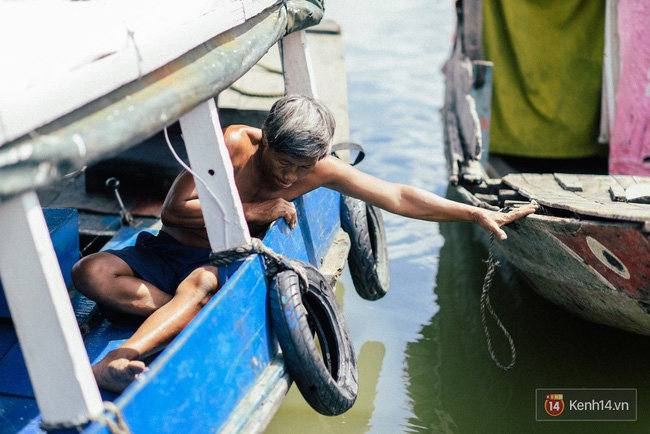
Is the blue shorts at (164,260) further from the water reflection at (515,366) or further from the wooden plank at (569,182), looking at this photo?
the wooden plank at (569,182)

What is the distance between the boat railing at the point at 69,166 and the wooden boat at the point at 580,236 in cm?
183

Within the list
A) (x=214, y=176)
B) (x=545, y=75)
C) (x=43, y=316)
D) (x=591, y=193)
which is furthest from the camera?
(x=545, y=75)

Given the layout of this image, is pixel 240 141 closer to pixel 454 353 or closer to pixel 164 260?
pixel 164 260

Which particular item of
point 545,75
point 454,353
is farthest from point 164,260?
point 545,75

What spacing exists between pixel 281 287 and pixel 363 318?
257 cm

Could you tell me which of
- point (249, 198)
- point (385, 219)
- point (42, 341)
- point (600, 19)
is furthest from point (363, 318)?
point (42, 341)

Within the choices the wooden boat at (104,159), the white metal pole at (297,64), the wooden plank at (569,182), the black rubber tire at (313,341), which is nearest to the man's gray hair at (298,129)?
the wooden boat at (104,159)

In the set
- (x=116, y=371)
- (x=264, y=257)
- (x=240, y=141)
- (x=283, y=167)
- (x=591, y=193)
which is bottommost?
(x=591, y=193)

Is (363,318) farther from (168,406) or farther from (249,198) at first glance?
(168,406)

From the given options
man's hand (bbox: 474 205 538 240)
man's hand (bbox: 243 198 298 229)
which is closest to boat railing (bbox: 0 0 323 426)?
man's hand (bbox: 243 198 298 229)

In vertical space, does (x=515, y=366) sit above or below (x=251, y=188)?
below

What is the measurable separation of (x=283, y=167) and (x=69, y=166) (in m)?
1.48

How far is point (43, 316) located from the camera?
6.30 ft

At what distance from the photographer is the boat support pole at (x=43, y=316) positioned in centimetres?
183
